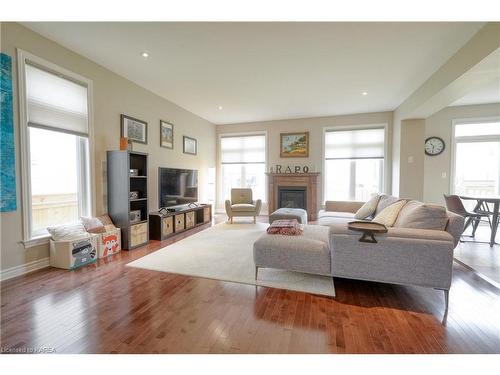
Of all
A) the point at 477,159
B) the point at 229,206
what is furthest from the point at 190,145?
the point at 477,159

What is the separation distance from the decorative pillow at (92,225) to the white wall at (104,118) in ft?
0.91

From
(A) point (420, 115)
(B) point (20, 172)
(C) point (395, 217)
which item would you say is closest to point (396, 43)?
(C) point (395, 217)

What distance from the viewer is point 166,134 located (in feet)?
16.0

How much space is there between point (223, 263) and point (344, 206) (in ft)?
→ 9.07

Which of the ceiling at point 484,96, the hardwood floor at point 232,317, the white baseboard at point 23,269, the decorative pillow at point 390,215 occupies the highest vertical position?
the ceiling at point 484,96

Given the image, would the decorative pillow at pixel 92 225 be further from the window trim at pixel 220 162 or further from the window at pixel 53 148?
the window trim at pixel 220 162

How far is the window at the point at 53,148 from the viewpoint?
2584mm

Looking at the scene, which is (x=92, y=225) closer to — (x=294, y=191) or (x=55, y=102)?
(x=55, y=102)

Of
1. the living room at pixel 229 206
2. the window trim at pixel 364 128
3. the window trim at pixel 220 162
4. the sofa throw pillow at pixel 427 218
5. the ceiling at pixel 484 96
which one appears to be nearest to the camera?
the living room at pixel 229 206

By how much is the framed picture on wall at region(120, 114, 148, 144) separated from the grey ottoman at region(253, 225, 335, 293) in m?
3.08

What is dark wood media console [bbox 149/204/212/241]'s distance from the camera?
4.01 metres

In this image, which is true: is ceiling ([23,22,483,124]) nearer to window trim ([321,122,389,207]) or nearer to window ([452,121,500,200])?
window trim ([321,122,389,207])

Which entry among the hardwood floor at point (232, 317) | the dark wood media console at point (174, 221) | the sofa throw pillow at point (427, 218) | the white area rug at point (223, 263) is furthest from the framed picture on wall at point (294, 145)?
the hardwood floor at point (232, 317)
